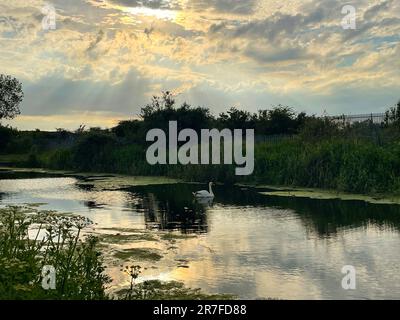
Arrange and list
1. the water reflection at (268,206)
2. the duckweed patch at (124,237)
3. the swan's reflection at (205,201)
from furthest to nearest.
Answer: the swan's reflection at (205,201)
the water reflection at (268,206)
the duckweed patch at (124,237)

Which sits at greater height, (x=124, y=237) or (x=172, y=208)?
(x=172, y=208)

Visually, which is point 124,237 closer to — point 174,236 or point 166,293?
point 174,236

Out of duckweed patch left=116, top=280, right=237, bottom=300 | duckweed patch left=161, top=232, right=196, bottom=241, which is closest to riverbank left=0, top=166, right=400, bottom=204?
duckweed patch left=161, top=232, right=196, bottom=241

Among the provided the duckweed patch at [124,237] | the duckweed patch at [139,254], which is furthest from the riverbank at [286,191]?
the duckweed patch at [139,254]

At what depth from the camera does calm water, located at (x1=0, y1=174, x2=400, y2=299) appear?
11141mm

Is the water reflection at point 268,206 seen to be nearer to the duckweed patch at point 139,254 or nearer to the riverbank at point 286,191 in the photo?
the riverbank at point 286,191

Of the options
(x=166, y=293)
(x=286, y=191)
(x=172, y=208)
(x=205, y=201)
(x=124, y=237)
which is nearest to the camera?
(x=166, y=293)

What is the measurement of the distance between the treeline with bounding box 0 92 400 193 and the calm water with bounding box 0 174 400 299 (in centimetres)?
325

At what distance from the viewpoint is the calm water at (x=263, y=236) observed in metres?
11.1

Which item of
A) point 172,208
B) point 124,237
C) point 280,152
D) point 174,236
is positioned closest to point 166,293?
point 124,237

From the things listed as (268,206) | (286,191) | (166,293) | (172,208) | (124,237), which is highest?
(286,191)

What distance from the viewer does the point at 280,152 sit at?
31.8 metres

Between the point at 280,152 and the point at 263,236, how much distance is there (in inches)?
634

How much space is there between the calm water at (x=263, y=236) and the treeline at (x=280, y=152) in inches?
128
